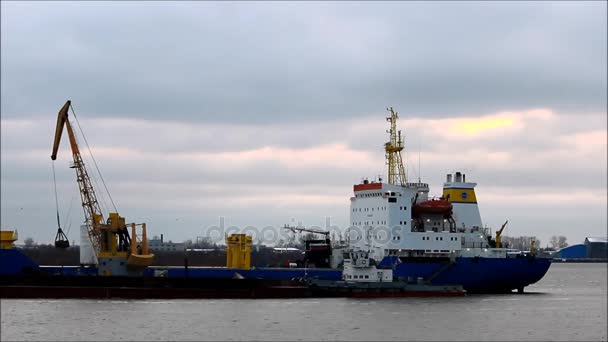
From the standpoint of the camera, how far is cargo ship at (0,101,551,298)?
185 feet

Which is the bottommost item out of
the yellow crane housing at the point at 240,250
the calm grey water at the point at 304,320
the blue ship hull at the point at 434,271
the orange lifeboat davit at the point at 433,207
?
the calm grey water at the point at 304,320

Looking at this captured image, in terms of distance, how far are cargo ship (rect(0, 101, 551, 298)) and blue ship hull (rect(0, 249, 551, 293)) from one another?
0.19 feet

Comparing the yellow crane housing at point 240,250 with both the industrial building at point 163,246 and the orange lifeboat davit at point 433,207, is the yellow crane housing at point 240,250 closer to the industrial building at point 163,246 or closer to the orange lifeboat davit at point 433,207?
the orange lifeboat davit at point 433,207

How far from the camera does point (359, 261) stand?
57375 millimetres

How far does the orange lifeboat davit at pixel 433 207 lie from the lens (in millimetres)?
62656

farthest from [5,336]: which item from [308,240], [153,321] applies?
[308,240]

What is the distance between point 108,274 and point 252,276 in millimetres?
8149

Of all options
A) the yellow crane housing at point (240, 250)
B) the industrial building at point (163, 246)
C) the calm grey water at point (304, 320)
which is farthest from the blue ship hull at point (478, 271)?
the industrial building at point (163, 246)

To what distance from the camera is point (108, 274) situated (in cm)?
5884

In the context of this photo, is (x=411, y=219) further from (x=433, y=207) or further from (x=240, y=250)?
(x=240, y=250)

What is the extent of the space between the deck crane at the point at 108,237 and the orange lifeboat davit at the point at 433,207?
635 inches

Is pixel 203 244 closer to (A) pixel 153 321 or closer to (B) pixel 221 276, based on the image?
(B) pixel 221 276

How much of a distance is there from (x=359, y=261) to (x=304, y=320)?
12.1 metres

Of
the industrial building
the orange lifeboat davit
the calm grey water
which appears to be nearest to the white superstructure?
the orange lifeboat davit
